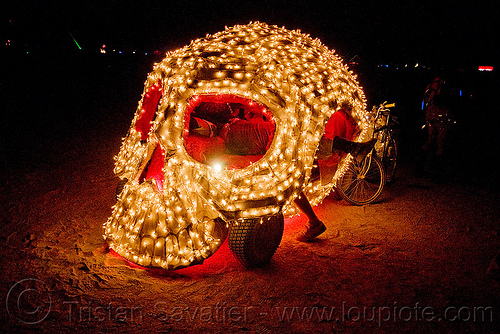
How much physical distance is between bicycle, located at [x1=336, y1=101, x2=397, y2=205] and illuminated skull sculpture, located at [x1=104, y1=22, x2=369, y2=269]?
1.93 m

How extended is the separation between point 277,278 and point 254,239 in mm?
506

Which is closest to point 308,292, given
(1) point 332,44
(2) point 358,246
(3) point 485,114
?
(2) point 358,246

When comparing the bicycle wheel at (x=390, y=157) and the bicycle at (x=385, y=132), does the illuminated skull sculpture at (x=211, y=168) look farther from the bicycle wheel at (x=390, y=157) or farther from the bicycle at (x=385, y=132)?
the bicycle wheel at (x=390, y=157)

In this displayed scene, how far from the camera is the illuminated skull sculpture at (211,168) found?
3580 mm

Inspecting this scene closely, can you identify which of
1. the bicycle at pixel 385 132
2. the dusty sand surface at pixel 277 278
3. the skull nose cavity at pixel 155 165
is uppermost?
the bicycle at pixel 385 132

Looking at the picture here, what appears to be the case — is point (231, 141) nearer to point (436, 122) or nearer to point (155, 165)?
point (155, 165)

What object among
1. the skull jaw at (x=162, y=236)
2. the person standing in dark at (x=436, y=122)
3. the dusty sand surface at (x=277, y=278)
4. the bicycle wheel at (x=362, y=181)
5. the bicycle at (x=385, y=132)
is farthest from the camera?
the person standing in dark at (x=436, y=122)

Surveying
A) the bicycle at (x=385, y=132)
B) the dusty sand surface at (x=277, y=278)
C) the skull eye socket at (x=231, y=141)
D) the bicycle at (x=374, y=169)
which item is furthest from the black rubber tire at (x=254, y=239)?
the bicycle at (x=385, y=132)

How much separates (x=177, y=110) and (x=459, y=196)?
17.9 ft

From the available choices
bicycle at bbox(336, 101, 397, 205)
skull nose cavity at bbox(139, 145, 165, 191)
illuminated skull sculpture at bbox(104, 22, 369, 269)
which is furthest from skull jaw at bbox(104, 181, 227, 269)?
bicycle at bbox(336, 101, 397, 205)

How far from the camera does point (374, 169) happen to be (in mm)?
5918

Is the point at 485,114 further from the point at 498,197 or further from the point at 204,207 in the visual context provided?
the point at 204,207

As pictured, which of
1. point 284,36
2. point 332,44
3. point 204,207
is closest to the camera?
point 204,207

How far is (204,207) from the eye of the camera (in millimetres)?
3646
